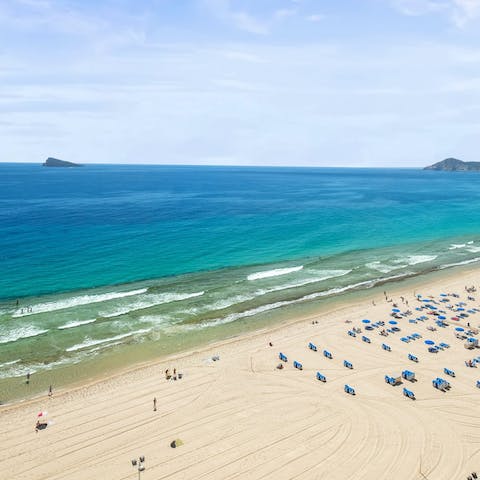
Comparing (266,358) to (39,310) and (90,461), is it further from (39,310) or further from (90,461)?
(39,310)

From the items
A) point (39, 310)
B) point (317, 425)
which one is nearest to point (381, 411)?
point (317, 425)

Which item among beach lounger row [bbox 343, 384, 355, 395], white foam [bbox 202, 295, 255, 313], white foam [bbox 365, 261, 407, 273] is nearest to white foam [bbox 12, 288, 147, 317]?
white foam [bbox 202, 295, 255, 313]

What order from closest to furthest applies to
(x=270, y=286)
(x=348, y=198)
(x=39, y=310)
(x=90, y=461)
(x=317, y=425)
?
1. (x=90, y=461)
2. (x=317, y=425)
3. (x=39, y=310)
4. (x=270, y=286)
5. (x=348, y=198)

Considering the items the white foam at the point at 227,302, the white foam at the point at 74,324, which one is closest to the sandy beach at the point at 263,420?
the white foam at the point at 227,302

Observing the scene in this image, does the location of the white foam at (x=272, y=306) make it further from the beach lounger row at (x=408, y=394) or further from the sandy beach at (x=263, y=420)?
the beach lounger row at (x=408, y=394)

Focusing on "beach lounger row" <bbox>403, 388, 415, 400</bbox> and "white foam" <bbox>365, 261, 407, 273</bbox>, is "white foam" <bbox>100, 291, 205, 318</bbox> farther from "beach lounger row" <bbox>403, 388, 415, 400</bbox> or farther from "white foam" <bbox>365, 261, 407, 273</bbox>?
"white foam" <bbox>365, 261, 407, 273</bbox>
